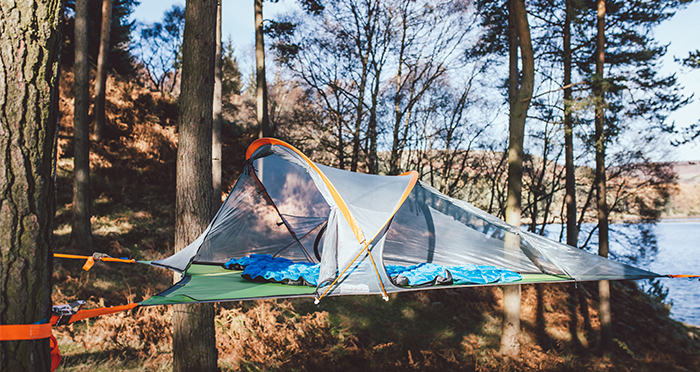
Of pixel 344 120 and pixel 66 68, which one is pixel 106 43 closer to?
pixel 66 68

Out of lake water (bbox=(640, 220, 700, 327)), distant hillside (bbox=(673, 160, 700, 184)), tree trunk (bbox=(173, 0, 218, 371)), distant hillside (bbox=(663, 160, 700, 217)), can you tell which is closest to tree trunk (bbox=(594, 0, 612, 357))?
distant hillside (bbox=(663, 160, 700, 217))

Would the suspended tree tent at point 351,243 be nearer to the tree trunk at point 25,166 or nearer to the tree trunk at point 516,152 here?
the tree trunk at point 25,166

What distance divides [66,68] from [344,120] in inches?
269

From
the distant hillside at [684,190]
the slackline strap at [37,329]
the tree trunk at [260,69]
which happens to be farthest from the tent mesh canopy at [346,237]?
the distant hillside at [684,190]

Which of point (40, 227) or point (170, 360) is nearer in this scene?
point (40, 227)

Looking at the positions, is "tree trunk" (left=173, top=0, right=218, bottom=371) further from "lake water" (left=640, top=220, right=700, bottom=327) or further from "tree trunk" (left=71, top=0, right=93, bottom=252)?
"lake water" (left=640, top=220, right=700, bottom=327)

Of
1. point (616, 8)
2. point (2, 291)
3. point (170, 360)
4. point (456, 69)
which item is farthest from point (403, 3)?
point (2, 291)

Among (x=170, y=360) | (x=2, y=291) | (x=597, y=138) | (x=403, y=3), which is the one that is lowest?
(x=170, y=360)

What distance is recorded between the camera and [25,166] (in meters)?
1.51

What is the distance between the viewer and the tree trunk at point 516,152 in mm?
5137

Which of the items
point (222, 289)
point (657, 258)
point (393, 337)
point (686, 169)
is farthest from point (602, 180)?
point (657, 258)

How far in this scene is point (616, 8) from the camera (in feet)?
23.7

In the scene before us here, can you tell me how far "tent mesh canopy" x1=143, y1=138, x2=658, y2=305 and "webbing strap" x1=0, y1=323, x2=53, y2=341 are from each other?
1.76 feet

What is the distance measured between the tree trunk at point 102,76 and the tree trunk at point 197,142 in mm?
5594
